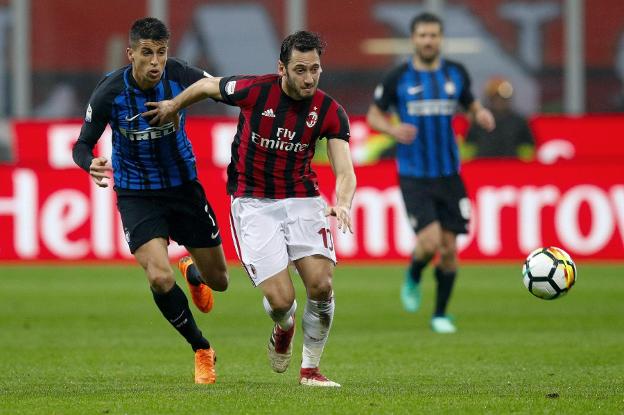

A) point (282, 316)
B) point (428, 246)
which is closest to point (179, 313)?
point (282, 316)

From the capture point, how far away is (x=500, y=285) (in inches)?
634

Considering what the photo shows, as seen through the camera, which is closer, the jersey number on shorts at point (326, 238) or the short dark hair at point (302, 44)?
the short dark hair at point (302, 44)

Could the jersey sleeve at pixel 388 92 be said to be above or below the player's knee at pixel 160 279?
above

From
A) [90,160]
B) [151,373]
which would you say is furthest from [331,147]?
[151,373]

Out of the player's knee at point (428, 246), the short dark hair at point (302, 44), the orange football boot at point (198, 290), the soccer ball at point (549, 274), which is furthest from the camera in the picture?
the player's knee at point (428, 246)

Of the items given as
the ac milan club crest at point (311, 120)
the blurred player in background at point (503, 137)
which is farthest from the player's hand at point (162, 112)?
the blurred player in background at point (503, 137)

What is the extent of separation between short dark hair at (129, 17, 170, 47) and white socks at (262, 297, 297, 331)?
1723mm

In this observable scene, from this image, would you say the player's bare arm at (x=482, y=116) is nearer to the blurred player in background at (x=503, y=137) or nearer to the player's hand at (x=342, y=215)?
the player's hand at (x=342, y=215)

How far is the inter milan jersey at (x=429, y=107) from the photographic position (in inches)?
484

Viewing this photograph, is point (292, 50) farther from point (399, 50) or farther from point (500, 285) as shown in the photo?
point (399, 50)

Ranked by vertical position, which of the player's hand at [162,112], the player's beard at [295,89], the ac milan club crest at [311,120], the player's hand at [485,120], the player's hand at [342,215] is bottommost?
the player's hand at [342,215]

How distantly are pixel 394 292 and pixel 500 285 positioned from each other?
53.2 inches

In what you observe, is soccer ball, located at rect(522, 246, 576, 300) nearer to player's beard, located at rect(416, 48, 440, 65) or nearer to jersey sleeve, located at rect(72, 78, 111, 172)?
jersey sleeve, located at rect(72, 78, 111, 172)

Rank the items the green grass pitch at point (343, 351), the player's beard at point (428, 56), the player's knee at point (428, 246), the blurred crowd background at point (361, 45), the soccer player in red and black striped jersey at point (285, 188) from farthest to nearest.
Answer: the blurred crowd background at point (361, 45) → the player's beard at point (428, 56) → the player's knee at point (428, 246) → the soccer player in red and black striped jersey at point (285, 188) → the green grass pitch at point (343, 351)
